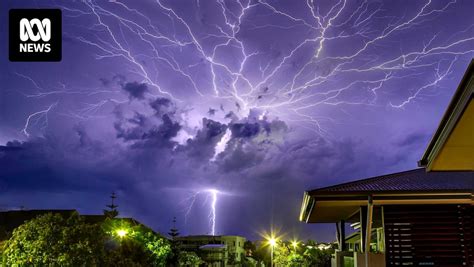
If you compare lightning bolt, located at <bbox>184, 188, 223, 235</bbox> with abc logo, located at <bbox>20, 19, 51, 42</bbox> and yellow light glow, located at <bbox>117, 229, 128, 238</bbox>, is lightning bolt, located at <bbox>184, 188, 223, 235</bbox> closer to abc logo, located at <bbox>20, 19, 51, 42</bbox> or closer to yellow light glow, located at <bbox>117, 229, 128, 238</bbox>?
yellow light glow, located at <bbox>117, 229, 128, 238</bbox>

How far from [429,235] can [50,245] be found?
7.44 metres

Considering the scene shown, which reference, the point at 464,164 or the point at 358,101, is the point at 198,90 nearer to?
the point at 358,101

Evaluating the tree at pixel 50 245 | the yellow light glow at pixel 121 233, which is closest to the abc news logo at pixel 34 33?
the tree at pixel 50 245

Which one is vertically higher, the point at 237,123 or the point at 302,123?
the point at 237,123

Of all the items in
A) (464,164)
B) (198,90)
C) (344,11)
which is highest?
(344,11)

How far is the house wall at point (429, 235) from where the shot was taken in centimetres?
1109

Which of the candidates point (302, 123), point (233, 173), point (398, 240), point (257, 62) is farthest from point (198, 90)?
point (233, 173)

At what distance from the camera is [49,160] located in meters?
64.1

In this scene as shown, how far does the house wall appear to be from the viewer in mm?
11086

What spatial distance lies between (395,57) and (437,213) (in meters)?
9.57

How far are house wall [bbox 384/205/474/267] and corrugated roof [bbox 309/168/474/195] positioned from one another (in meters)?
0.49

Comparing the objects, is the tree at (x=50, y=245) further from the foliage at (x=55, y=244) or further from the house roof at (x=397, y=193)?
the house roof at (x=397, y=193)

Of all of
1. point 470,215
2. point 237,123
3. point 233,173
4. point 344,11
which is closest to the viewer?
point 470,215

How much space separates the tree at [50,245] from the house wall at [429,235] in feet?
19.6
